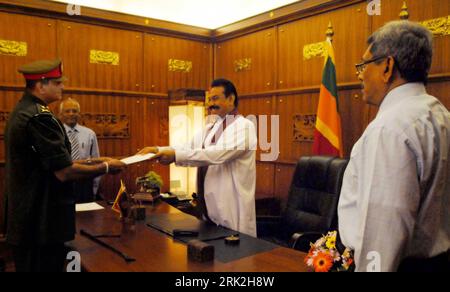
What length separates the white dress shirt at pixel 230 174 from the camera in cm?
255

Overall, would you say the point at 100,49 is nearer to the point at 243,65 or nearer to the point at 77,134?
the point at 77,134

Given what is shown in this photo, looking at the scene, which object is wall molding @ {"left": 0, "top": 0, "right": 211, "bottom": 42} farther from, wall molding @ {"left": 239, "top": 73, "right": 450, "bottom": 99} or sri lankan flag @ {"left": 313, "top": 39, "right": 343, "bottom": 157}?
sri lankan flag @ {"left": 313, "top": 39, "right": 343, "bottom": 157}

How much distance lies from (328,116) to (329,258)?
205 cm

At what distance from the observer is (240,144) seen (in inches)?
104

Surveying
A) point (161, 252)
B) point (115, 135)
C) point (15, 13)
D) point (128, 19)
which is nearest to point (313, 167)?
point (161, 252)

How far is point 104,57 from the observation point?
14.1 ft

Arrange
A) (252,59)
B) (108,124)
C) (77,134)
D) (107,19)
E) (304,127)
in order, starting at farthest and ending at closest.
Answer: (252,59) → (108,124) → (107,19) → (77,134) → (304,127)

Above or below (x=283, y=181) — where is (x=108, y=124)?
above

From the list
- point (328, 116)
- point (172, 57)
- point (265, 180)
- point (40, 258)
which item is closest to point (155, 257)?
point (40, 258)

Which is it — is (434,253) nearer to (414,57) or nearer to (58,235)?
(414,57)

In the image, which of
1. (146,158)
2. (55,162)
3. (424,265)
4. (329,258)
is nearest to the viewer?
(424,265)

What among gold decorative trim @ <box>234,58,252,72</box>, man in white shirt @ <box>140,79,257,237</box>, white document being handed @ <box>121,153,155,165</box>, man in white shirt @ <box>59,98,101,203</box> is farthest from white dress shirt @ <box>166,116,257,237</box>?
gold decorative trim @ <box>234,58,252,72</box>

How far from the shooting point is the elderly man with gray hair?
3.67ft

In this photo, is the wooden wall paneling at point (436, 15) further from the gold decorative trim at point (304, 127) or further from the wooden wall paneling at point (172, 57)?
the wooden wall paneling at point (172, 57)
